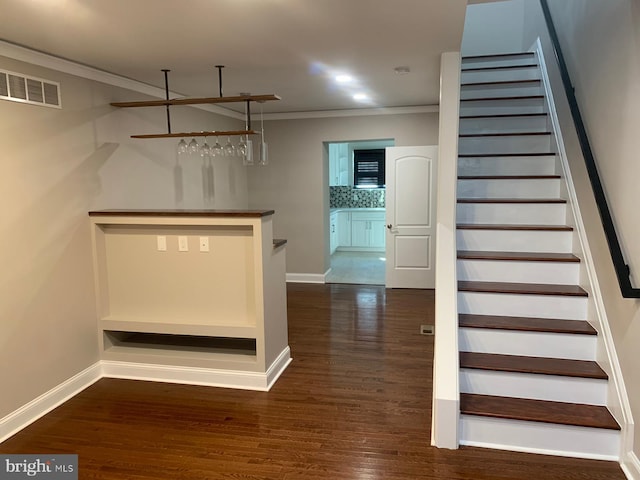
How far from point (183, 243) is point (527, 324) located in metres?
2.46

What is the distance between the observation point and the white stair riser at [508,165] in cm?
386

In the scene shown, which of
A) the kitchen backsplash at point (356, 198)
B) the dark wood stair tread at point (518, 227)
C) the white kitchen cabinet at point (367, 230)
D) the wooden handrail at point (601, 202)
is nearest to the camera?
the wooden handrail at point (601, 202)

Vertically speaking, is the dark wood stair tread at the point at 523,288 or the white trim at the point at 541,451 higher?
the dark wood stair tread at the point at 523,288

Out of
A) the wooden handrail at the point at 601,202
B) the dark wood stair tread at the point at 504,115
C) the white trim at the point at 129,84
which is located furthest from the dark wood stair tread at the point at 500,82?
the wooden handrail at the point at 601,202

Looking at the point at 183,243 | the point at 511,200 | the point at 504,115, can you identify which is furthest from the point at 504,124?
the point at 183,243

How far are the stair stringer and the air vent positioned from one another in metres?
3.68

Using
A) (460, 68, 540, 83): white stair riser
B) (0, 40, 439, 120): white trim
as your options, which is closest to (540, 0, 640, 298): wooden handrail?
(460, 68, 540, 83): white stair riser

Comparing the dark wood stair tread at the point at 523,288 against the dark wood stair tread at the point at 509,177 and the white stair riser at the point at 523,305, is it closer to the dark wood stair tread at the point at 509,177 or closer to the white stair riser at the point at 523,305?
the white stair riser at the point at 523,305

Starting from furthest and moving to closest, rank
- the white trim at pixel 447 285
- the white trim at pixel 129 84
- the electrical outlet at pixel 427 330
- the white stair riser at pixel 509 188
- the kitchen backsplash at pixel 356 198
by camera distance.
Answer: the kitchen backsplash at pixel 356 198 → the electrical outlet at pixel 427 330 → the white stair riser at pixel 509 188 → the white trim at pixel 129 84 → the white trim at pixel 447 285

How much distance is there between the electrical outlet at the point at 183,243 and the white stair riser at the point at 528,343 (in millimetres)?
2035

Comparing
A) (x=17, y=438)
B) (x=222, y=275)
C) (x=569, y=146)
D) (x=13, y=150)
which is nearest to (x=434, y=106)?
(x=569, y=146)

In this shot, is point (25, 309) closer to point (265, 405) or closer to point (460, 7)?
point (265, 405)

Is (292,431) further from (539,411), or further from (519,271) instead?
(519,271)

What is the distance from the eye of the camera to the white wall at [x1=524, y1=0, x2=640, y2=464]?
88.6 inches
